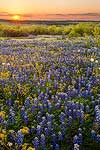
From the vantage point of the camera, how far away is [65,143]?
6328mm

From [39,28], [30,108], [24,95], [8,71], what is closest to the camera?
[30,108]

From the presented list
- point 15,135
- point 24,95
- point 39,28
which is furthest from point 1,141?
point 39,28

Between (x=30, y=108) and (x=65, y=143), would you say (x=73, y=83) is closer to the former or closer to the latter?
(x=30, y=108)

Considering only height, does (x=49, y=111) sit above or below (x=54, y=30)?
above

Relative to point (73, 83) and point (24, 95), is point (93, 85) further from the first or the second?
point (24, 95)

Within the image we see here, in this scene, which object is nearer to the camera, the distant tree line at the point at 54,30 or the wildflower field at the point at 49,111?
the wildflower field at the point at 49,111

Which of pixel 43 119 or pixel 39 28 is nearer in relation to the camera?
pixel 43 119

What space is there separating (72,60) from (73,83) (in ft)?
11.4

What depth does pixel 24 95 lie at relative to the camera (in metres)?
8.99

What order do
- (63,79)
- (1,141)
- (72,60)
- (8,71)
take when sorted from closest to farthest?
(1,141) < (63,79) < (8,71) < (72,60)

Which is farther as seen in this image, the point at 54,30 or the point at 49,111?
the point at 54,30

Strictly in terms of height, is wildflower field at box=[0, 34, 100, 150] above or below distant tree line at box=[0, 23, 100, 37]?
above

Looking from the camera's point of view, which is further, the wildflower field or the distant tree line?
the distant tree line

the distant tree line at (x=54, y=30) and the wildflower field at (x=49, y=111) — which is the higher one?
the wildflower field at (x=49, y=111)
